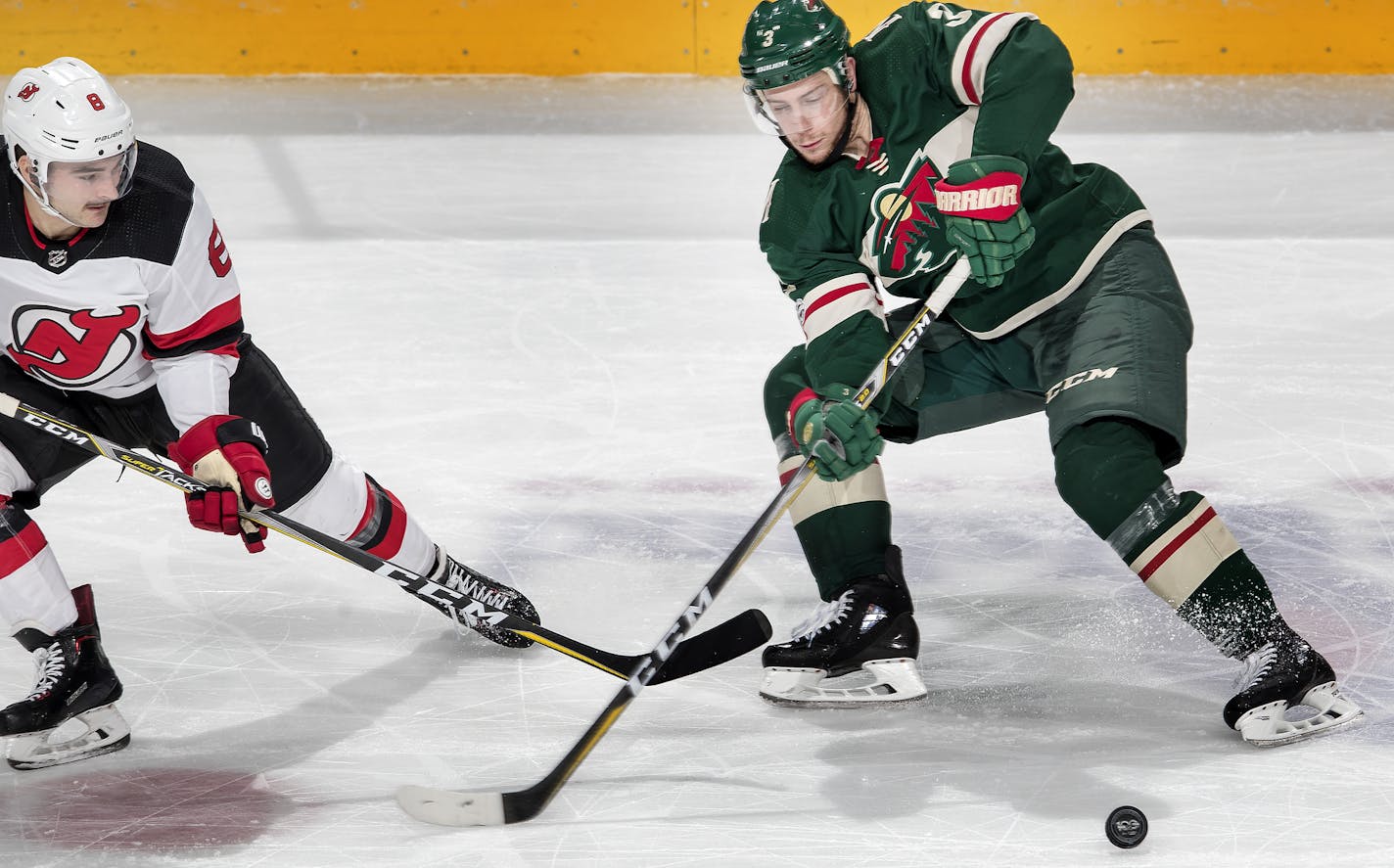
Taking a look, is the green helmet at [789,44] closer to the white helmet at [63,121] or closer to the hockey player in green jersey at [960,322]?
the hockey player in green jersey at [960,322]

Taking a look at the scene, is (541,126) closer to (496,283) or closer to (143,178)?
(496,283)

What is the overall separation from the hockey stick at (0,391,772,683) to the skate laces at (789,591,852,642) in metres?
0.20

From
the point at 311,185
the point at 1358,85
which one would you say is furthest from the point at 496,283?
→ the point at 1358,85

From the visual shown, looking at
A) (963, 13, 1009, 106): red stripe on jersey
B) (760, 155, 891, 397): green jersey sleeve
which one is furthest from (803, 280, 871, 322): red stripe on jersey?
(963, 13, 1009, 106): red stripe on jersey

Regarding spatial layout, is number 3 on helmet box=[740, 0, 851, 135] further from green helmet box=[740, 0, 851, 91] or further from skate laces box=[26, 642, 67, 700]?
skate laces box=[26, 642, 67, 700]

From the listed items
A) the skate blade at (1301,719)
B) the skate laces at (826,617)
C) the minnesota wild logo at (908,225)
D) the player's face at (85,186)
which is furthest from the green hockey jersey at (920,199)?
the player's face at (85,186)

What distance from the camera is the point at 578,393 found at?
12.8 ft

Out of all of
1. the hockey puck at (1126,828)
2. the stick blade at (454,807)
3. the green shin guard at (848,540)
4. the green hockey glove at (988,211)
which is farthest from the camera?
the green shin guard at (848,540)

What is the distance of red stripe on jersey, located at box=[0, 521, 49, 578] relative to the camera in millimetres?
2371

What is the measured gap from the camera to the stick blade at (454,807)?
7.02 feet

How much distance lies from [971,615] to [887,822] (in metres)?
0.74

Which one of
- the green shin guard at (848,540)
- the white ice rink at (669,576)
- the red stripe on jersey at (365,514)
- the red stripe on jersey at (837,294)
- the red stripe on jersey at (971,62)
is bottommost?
the white ice rink at (669,576)

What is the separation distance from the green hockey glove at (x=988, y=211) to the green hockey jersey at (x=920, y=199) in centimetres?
12

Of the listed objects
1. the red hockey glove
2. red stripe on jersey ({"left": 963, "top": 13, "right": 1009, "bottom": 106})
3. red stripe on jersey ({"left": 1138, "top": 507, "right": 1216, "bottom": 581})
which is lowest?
the red hockey glove
